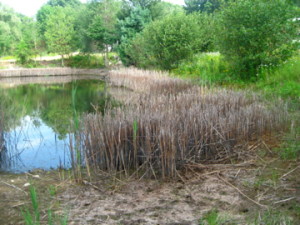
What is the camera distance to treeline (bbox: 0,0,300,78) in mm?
11672

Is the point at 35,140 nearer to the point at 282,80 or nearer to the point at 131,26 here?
the point at 282,80

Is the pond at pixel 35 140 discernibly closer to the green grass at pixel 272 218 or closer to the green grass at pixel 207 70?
the green grass at pixel 272 218

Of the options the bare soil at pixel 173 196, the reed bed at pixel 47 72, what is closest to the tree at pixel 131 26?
the reed bed at pixel 47 72

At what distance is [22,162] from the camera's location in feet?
23.3

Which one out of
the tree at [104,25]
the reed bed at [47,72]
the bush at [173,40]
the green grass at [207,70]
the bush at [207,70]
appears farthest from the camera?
the tree at [104,25]

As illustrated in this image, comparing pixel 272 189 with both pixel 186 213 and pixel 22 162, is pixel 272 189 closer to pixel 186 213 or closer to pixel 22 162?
pixel 186 213

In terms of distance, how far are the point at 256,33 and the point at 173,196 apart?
30.2 feet

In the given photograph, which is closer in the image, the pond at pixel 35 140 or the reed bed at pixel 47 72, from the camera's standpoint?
the pond at pixel 35 140

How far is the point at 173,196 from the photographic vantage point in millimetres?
4246

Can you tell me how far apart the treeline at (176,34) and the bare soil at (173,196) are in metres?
2.28

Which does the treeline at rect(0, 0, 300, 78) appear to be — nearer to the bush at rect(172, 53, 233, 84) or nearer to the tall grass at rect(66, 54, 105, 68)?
the bush at rect(172, 53, 233, 84)

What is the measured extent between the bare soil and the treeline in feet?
7.48

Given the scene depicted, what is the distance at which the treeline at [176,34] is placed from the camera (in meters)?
11.7

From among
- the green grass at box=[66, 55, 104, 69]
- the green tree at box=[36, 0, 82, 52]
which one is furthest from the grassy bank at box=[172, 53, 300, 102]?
the green tree at box=[36, 0, 82, 52]
